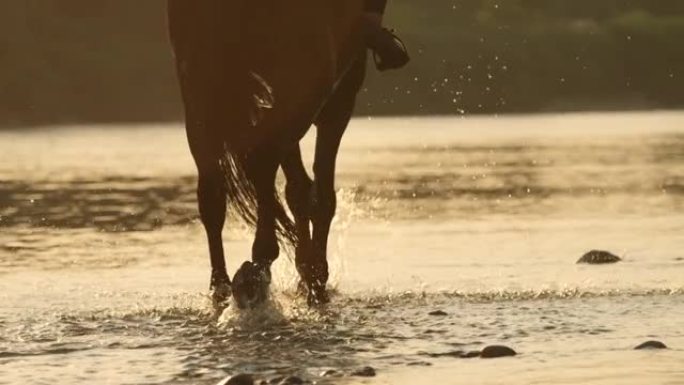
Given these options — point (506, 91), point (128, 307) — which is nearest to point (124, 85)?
point (506, 91)

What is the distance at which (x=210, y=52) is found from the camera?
10992mm

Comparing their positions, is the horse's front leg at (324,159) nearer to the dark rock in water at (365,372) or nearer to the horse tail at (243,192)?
the horse tail at (243,192)

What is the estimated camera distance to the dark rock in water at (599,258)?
46.8 feet

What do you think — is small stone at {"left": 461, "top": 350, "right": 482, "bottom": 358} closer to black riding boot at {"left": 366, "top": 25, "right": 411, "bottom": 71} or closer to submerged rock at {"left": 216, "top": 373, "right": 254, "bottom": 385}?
submerged rock at {"left": 216, "top": 373, "right": 254, "bottom": 385}

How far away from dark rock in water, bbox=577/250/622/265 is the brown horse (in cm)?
317

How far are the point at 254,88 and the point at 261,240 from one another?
2.52 ft

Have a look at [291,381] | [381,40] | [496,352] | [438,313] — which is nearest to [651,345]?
[496,352]

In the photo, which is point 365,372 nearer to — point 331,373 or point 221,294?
point 331,373

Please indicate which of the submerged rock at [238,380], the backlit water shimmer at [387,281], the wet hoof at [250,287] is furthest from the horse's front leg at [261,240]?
the submerged rock at [238,380]

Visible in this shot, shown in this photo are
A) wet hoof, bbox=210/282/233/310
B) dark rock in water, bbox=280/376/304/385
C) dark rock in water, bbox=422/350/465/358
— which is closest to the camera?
dark rock in water, bbox=280/376/304/385

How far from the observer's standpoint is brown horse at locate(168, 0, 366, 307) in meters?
10.9

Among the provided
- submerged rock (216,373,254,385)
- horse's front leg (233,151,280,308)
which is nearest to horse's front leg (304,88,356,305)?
horse's front leg (233,151,280,308)

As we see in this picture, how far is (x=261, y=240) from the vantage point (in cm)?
1117

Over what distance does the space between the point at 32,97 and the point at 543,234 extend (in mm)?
30337
